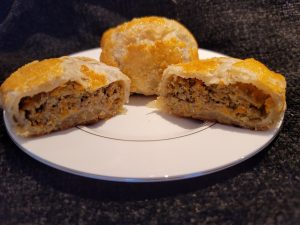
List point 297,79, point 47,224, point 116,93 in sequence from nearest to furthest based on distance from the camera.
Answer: point 47,224
point 116,93
point 297,79

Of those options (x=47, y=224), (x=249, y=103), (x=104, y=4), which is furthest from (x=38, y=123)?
(x=104, y=4)

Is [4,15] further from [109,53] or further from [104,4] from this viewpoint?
[109,53]

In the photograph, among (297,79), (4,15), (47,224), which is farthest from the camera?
(4,15)

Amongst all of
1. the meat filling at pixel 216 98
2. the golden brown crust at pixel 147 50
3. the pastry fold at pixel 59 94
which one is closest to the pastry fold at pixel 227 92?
the meat filling at pixel 216 98

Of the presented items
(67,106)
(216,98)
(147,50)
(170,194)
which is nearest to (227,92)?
(216,98)

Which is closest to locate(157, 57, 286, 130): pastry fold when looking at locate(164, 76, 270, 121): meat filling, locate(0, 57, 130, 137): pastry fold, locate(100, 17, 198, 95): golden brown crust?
locate(164, 76, 270, 121): meat filling

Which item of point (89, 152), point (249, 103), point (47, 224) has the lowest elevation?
point (47, 224)
